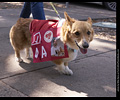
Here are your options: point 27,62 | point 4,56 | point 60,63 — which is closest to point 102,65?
point 60,63

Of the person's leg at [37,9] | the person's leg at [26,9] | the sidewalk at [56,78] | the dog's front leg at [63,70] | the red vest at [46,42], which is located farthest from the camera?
the person's leg at [26,9]

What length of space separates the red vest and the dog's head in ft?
0.55

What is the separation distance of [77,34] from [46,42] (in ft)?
2.39

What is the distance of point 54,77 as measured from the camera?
3496 millimetres

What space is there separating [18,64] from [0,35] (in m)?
1.93

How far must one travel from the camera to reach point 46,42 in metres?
3.51

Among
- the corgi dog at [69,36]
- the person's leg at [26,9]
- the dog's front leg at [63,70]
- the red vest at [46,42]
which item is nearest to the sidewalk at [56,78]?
the dog's front leg at [63,70]

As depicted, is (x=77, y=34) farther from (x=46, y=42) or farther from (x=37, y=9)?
(x=37, y=9)

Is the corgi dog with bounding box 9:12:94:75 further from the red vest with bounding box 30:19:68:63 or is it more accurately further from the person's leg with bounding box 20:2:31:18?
the person's leg with bounding box 20:2:31:18

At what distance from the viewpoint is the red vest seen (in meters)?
3.38

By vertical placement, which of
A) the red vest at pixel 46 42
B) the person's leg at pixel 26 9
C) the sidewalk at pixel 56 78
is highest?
the person's leg at pixel 26 9

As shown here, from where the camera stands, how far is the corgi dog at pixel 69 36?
3049 mm

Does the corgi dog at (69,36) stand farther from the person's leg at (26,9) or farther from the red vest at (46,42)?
the person's leg at (26,9)

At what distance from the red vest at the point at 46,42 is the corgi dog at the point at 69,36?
0.39 feet
